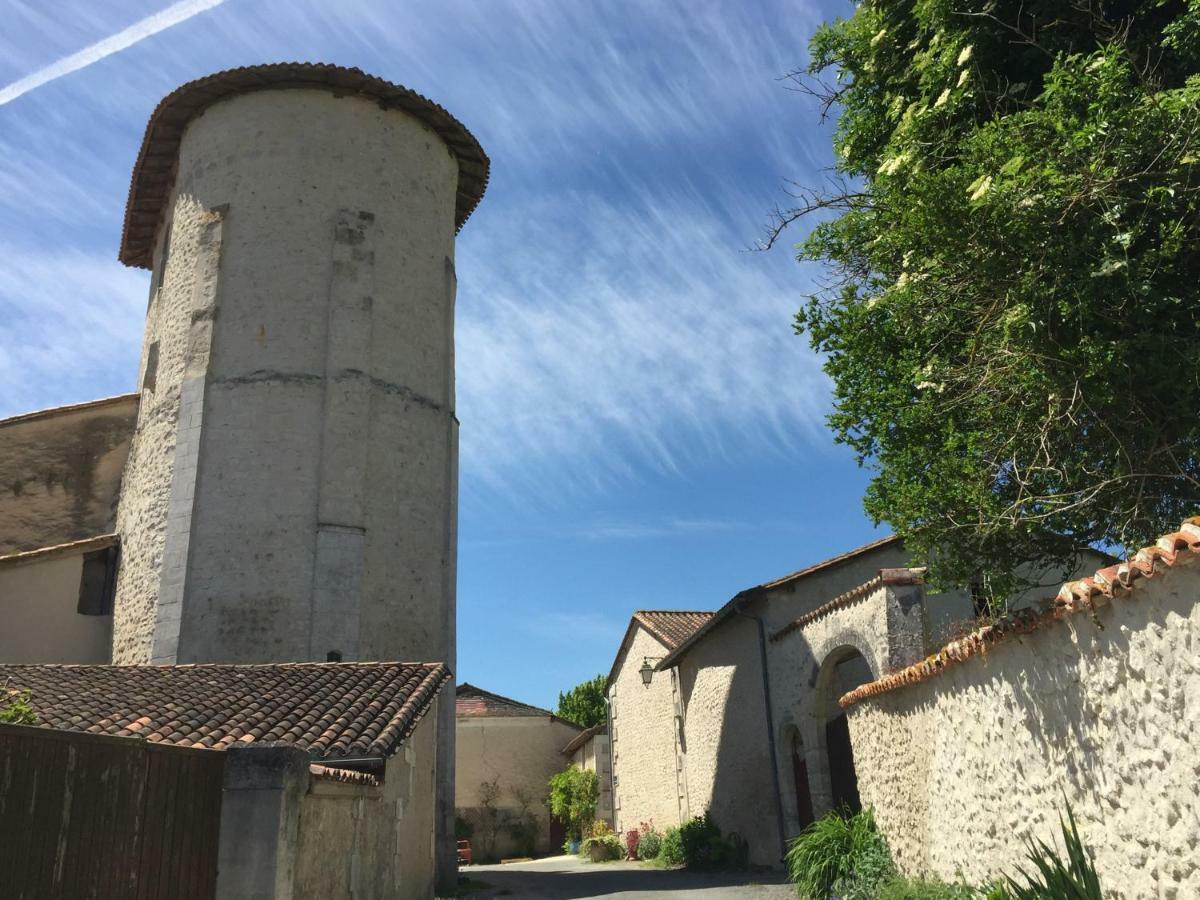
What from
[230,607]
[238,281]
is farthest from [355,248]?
[230,607]

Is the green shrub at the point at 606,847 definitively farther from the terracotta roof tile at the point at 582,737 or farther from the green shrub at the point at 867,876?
the green shrub at the point at 867,876

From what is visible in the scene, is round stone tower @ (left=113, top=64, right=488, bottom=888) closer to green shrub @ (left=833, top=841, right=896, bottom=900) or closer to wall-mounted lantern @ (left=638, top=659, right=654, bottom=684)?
wall-mounted lantern @ (left=638, top=659, right=654, bottom=684)

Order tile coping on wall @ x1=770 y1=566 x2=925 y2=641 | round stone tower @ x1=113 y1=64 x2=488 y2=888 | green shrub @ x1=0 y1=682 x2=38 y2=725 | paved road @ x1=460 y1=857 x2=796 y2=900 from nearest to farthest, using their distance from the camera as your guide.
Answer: green shrub @ x1=0 y1=682 x2=38 y2=725 < tile coping on wall @ x1=770 y1=566 x2=925 y2=641 < paved road @ x1=460 y1=857 x2=796 y2=900 < round stone tower @ x1=113 y1=64 x2=488 y2=888

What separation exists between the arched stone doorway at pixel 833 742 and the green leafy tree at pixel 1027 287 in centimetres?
562

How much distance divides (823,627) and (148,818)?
10.3m

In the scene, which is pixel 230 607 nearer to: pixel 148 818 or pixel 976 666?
pixel 148 818

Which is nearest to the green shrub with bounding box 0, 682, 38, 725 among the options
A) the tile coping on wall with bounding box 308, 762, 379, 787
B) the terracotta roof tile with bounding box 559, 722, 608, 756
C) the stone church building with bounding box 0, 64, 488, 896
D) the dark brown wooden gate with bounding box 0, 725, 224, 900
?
Result: the dark brown wooden gate with bounding box 0, 725, 224, 900

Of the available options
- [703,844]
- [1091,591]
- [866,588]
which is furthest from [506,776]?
[1091,591]

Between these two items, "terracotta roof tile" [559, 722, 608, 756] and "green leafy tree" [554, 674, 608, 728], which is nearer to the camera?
"terracotta roof tile" [559, 722, 608, 756]

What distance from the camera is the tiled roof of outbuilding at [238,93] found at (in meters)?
17.6

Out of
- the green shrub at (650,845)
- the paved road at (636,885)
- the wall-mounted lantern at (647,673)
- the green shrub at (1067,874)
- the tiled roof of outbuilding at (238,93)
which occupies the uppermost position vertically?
the tiled roof of outbuilding at (238,93)

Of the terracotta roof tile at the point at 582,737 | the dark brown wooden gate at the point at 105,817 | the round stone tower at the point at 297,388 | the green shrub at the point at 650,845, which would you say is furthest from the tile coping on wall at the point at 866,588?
the terracotta roof tile at the point at 582,737

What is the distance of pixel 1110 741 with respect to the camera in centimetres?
550

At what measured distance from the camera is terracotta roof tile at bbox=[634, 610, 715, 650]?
22906mm
